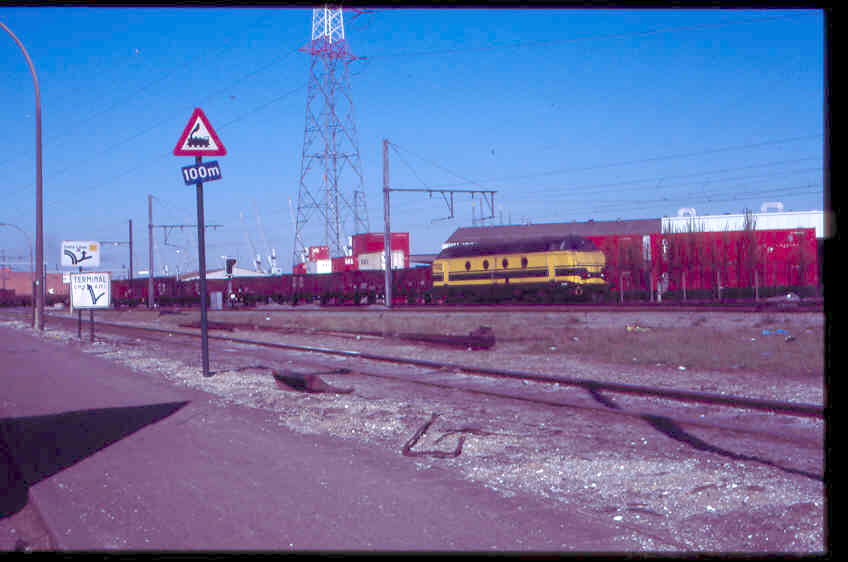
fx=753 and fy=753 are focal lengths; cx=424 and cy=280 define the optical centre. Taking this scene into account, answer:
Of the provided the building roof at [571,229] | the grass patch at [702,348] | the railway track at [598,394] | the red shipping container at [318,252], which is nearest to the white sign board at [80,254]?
the railway track at [598,394]

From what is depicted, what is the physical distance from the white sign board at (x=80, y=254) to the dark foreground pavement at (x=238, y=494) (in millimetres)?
14804

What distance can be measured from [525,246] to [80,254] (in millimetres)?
20225

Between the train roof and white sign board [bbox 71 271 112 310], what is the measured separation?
20024mm

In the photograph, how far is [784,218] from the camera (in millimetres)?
59125

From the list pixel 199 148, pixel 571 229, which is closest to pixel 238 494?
pixel 199 148

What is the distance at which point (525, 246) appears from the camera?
36.1m

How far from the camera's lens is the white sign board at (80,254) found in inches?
896

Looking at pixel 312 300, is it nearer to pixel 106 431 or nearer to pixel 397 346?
pixel 397 346

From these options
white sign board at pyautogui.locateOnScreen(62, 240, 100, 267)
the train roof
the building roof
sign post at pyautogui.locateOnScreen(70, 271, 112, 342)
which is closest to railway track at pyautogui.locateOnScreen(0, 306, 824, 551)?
sign post at pyautogui.locateOnScreen(70, 271, 112, 342)

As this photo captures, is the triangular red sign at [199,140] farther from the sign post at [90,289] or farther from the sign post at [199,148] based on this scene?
the sign post at [90,289]

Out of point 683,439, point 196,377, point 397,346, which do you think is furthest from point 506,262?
point 683,439

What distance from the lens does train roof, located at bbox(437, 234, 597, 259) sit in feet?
113

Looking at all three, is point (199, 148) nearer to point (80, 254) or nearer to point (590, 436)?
point (590, 436)

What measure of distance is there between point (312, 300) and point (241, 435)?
148ft
